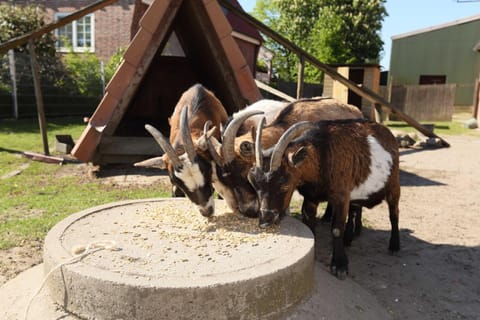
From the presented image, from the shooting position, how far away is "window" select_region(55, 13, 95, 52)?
22.3 meters

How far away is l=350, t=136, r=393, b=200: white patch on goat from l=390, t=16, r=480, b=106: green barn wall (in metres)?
24.6

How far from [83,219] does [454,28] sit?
29.4 metres

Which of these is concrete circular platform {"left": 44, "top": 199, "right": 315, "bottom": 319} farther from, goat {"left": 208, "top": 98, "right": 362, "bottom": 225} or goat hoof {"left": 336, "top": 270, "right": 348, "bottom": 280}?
goat hoof {"left": 336, "top": 270, "right": 348, "bottom": 280}

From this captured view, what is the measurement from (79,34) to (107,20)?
179cm

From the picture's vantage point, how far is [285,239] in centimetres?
355

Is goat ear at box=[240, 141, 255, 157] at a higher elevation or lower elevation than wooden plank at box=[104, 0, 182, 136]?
lower

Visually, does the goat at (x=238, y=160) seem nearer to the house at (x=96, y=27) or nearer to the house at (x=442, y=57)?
the house at (x=96, y=27)

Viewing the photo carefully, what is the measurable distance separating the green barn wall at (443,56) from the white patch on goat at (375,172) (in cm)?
2459

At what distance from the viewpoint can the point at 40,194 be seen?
265 inches

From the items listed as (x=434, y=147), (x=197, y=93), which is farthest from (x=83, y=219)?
(x=434, y=147)

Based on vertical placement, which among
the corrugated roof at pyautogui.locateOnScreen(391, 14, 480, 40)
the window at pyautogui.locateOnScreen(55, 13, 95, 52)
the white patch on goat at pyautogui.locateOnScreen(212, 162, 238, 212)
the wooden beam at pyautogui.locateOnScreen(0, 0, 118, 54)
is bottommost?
the white patch on goat at pyautogui.locateOnScreen(212, 162, 238, 212)

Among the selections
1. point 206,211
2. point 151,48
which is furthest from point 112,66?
point 206,211

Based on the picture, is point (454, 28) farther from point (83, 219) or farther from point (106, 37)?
point (83, 219)

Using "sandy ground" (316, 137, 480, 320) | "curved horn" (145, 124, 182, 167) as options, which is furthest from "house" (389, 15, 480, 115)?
"curved horn" (145, 124, 182, 167)
